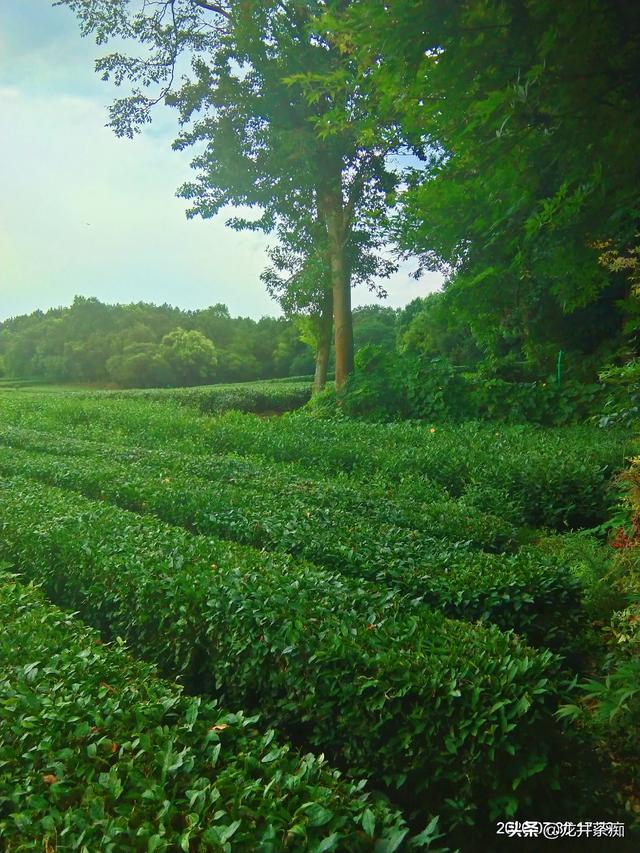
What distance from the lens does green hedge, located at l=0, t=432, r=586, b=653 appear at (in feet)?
13.2

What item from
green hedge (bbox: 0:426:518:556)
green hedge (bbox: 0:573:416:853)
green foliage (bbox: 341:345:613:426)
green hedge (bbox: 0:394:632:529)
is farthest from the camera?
green foliage (bbox: 341:345:613:426)

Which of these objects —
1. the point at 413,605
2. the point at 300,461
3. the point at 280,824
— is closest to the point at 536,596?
the point at 413,605

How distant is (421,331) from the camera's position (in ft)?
86.9

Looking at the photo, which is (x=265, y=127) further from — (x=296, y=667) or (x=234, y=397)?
(x=296, y=667)

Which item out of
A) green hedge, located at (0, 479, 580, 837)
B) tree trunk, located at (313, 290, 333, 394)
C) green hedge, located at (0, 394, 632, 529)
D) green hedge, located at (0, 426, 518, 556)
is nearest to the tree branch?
tree trunk, located at (313, 290, 333, 394)

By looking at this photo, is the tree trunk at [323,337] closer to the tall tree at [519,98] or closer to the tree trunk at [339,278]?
the tree trunk at [339,278]

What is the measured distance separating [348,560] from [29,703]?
2.55 metres

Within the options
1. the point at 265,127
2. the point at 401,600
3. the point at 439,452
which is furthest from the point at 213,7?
the point at 401,600

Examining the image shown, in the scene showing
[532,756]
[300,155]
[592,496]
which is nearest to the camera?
[532,756]

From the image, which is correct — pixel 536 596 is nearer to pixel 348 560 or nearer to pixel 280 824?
pixel 348 560

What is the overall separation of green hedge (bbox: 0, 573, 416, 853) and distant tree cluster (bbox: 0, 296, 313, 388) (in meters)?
33.7

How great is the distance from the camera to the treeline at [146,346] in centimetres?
3762

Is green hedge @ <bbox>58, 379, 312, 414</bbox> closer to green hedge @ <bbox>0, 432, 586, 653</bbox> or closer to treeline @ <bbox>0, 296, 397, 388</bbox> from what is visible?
treeline @ <bbox>0, 296, 397, 388</bbox>

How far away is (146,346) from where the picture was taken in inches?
1494
